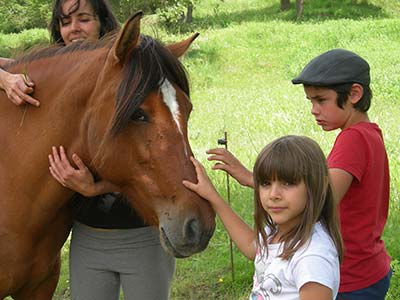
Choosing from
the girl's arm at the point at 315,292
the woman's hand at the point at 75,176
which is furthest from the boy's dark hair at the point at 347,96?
the woman's hand at the point at 75,176

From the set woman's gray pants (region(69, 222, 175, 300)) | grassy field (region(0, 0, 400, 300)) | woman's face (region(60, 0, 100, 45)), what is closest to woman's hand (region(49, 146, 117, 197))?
woman's gray pants (region(69, 222, 175, 300))

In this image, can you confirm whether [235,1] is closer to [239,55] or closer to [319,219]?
[239,55]

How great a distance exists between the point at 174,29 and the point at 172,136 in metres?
21.2

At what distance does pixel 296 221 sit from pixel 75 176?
3.08 feet

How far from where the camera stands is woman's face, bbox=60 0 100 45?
306cm

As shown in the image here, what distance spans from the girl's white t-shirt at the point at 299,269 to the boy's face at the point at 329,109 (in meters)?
0.63

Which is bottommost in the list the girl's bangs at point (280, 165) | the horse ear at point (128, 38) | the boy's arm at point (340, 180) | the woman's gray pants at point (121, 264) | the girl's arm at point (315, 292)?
the woman's gray pants at point (121, 264)

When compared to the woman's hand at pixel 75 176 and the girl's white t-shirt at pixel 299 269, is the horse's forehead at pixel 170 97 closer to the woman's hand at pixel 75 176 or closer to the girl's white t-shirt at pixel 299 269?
the woman's hand at pixel 75 176

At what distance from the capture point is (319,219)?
2234 millimetres

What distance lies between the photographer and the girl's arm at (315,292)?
203cm

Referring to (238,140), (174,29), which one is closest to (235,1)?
(174,29)

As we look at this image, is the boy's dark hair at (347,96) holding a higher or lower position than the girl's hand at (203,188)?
higher

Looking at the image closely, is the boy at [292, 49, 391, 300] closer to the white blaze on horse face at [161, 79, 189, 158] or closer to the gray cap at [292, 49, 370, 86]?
the gray cap at [292, 49, 370, 86]

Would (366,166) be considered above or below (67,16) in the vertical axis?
below
